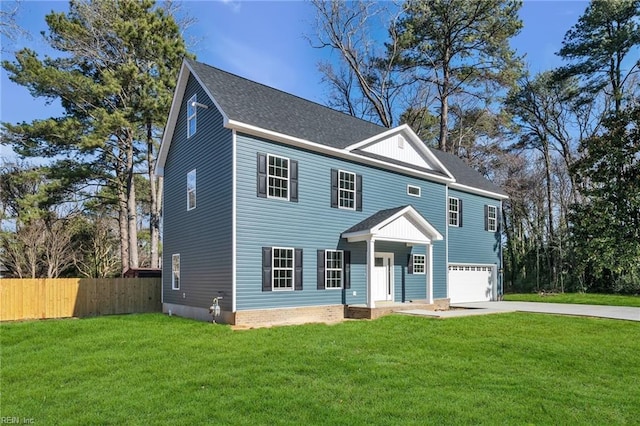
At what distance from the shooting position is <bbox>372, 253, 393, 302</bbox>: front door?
1500cm

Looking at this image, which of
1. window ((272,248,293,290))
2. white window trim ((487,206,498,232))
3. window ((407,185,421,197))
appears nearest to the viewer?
window ((272,248,293,290))

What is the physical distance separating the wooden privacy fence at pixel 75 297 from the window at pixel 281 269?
24.3ft

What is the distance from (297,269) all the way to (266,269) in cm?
106

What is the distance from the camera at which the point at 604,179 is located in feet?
70.3

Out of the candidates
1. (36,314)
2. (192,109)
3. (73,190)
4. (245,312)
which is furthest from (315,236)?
(73,190)

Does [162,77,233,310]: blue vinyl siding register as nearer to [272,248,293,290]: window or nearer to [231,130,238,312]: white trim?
[231,130,238,312]: white trim

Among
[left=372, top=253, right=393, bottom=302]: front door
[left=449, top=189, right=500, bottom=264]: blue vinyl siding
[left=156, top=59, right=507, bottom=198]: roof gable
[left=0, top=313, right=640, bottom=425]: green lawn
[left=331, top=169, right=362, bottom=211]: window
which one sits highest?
[left=156, top=59, right=507, bottom=198]: roof gable

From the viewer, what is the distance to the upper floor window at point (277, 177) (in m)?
12.1

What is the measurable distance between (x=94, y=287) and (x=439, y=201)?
14.1 m

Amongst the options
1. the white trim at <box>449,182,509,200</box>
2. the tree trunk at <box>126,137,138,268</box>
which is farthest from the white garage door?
the tree trunk at <box>126,137,138,268</box>

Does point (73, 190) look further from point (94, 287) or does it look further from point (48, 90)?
point (94, 287)

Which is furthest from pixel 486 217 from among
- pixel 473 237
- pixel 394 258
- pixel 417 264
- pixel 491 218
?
pixel 394 258

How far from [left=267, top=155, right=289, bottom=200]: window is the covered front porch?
8.95 feet

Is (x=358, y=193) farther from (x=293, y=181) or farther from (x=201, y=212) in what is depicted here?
(x=201, y=212)
